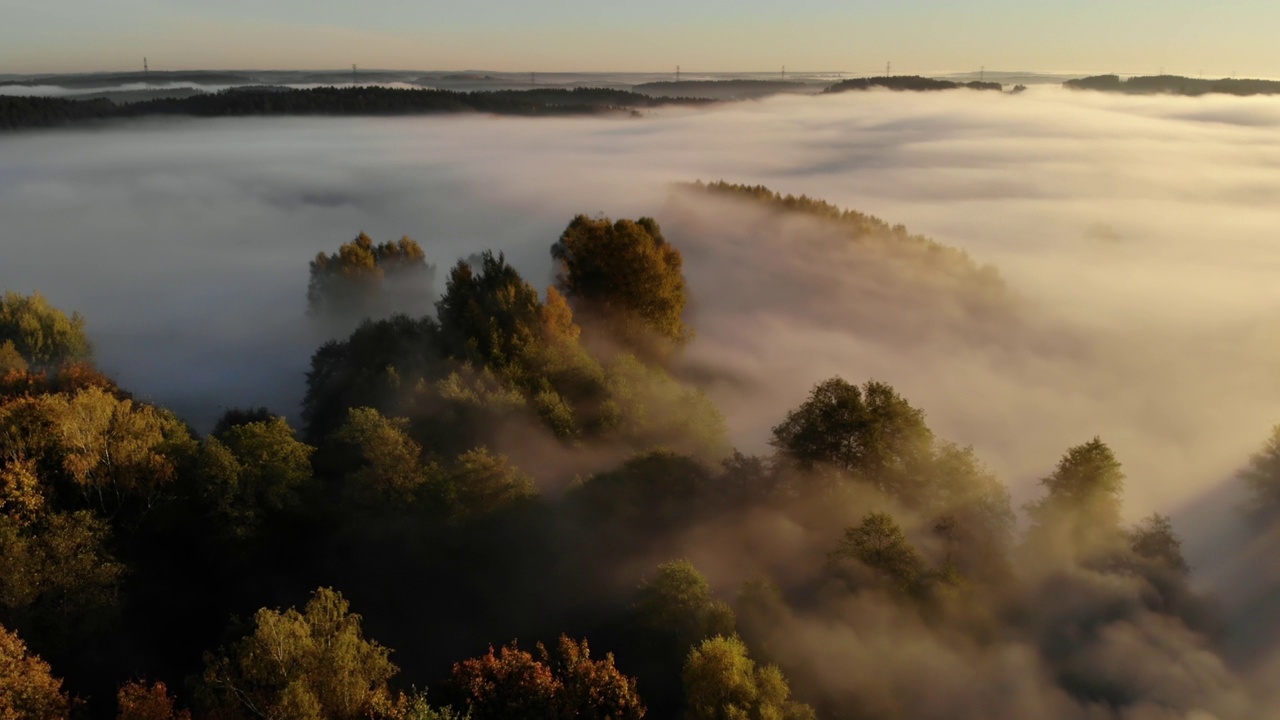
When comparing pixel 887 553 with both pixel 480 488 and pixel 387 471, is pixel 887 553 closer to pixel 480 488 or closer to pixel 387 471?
pixel 480 488

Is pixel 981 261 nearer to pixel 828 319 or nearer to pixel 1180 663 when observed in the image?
pixel 828 319

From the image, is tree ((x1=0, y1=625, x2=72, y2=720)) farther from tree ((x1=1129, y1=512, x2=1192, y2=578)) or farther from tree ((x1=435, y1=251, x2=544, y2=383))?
tree ((x1=1129, y1=512, x2=1192, y2=578))

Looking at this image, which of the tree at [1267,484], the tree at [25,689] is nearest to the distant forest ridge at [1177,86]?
the tree at [1267,484]

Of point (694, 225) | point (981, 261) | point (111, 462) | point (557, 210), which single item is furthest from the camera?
point (557, 210)

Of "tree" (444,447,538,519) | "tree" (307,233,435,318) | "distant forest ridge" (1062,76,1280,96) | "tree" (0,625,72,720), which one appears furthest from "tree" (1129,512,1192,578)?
"distant forest ridge" (1062,76,1280,96)

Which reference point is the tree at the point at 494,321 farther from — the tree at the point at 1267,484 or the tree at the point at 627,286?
the tree at the point at 1267,484

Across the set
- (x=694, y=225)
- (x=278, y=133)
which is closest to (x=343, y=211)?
(x=278, y=133)

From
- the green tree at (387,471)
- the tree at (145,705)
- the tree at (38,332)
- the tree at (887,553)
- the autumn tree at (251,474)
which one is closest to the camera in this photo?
the tree at (145,705)
